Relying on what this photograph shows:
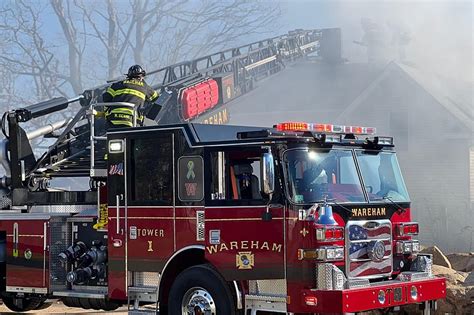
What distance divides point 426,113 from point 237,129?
17358 millimetres

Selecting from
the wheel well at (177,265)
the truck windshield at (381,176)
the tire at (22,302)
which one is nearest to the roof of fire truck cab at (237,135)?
the truck windshield at (381,176)

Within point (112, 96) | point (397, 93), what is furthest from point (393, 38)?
point (112, 96)

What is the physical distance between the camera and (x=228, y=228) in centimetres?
759

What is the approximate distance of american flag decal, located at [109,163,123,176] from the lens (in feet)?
27.6

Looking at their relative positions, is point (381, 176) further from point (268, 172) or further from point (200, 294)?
point (200, 294)

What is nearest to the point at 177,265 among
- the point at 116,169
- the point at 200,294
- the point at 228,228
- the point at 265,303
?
the point at 200,294

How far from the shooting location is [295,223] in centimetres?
721

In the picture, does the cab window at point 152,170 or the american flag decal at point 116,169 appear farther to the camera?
the american flag decal at point 116,169

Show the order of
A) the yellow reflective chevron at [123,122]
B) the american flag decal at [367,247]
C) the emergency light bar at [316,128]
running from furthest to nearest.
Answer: the yellow reflective chevron at [123,122], the emergency light bar at [316,128], the american flag decal at [367,247]

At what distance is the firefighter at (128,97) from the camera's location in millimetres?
9094

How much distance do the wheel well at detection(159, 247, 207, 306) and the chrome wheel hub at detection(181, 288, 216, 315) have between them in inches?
11.2

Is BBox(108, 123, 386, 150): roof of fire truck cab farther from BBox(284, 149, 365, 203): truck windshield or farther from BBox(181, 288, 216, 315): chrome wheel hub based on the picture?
BBox(181, 288, 216, 315): chrome wheel hub

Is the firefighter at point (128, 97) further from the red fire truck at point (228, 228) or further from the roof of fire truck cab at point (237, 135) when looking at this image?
the roof of fire truck cab at point (237, 135)

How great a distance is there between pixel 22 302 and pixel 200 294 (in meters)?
3.01
